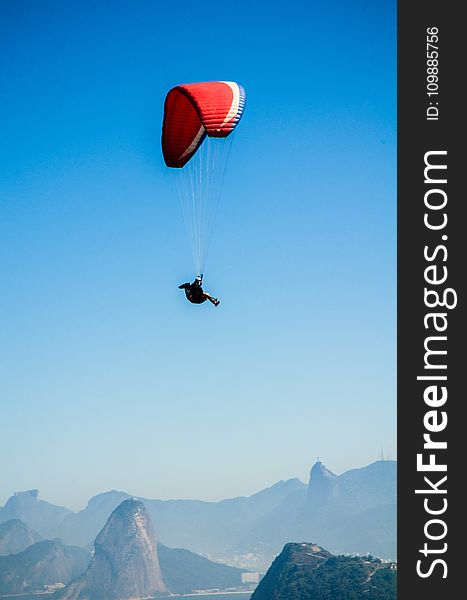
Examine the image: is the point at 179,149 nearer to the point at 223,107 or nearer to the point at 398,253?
the point at 223,107

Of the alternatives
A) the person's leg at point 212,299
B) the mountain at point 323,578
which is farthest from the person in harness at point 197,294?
the mountain at point 323,578

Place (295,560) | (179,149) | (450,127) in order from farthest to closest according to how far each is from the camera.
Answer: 1. (295,560)
2. (179,149)
3. (450,127)

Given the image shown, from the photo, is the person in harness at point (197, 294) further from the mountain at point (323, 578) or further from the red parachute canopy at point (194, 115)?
the mountain at point (323, 578)

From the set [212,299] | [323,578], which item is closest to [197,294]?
[212,299]

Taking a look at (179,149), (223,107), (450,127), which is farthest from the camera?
(179,149)

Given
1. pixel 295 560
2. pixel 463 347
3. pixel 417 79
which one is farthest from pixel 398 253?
pixel 295 560

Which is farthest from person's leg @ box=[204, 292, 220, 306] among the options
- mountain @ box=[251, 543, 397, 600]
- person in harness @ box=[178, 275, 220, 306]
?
mountain @ box=[251, 543, 397, 600]

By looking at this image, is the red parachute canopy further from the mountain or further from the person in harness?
the mountain

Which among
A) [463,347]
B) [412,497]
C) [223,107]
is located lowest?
[412,497]
